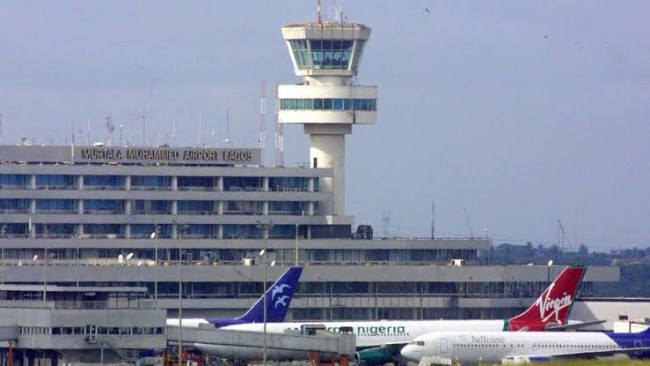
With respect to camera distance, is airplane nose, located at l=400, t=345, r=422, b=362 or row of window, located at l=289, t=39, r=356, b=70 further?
row of window, located at l=289, t=39, r=356, b=70

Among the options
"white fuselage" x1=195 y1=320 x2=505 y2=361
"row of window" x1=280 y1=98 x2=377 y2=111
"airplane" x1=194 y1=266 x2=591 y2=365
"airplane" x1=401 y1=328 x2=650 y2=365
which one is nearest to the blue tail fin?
"airplane" x1=194 y1=266 x2=591 y2=365

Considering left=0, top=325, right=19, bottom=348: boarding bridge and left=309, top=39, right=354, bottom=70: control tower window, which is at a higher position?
left=309, top=39, right=354, bottom=70: control tower window

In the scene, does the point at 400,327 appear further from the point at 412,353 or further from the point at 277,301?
the point at 277,301

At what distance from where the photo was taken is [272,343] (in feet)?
469

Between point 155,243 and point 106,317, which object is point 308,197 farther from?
point 106,317

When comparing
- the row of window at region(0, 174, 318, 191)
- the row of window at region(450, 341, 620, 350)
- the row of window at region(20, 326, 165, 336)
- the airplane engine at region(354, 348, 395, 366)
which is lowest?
the airplane engine at region(354, 348, 395, 366)

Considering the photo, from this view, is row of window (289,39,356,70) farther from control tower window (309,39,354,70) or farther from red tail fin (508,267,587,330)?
red tail fin (508,267,587,330)

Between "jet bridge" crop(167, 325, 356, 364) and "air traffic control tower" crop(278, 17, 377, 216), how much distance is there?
162 ft

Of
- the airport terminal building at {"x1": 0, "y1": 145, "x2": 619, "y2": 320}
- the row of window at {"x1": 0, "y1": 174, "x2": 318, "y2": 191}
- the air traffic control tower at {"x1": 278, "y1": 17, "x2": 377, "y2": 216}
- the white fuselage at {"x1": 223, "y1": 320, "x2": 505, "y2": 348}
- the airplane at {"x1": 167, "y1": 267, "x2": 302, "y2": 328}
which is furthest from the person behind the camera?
the air traffic control tower at {"x1": 278, "y1": 17, "x2": 377, "y2": 216}

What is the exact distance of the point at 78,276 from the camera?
18600 cm

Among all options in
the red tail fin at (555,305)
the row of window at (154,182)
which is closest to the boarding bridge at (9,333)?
the red tail fin at (555,305)

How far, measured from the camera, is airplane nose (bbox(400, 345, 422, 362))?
148 m

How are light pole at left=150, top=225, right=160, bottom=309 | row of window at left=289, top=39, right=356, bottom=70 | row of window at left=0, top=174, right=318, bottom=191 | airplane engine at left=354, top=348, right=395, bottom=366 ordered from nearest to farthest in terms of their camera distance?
airplane engine at left=354, top=348, right=395, bottom=366 → light pole at left=150, top=225, right=160, bottom=309 → row of window at left=0, top=174, right=318, bottom=191 → row of window at left=289, top=39, right=356, bottom=70

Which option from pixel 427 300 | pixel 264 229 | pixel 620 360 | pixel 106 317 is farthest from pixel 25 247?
pixel 620 360
